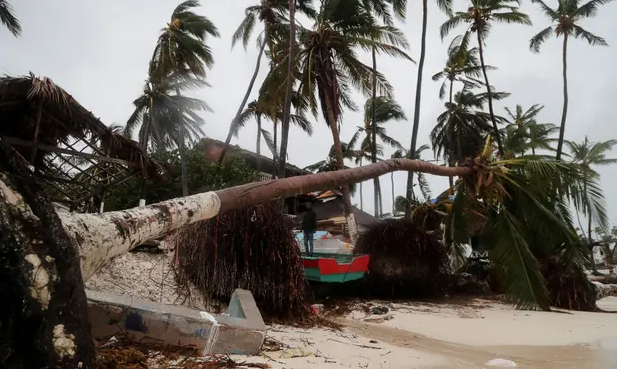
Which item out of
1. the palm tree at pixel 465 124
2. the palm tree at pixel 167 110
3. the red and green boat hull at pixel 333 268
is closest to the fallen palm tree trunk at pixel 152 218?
the red and green boat hull at pixel 333 268

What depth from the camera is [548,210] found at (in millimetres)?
11203

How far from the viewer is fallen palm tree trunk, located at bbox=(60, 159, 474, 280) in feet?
8.56

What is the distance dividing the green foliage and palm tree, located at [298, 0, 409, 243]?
649 cm

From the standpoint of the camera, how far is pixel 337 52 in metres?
15.9

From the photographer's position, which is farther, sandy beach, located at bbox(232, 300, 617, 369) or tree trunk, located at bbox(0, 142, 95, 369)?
sandy beach, located at bbox(232, 300, 617, 369)

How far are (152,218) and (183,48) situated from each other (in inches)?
812

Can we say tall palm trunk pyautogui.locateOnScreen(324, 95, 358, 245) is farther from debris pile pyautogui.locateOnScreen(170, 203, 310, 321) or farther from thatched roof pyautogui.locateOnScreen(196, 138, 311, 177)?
thatched roof pyautogui.locateOnScreen(196, 138, 311, 177)

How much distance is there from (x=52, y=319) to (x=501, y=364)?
15.3ft

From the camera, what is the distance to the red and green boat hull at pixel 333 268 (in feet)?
29.6

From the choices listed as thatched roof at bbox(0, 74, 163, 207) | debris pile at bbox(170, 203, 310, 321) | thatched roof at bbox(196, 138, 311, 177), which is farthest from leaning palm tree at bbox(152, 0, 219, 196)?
debris pile at bbox(170, 203, 310, 321)

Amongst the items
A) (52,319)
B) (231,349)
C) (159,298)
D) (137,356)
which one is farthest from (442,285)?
(52,319)

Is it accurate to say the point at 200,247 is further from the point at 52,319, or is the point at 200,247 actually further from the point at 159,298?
the point at 52,319

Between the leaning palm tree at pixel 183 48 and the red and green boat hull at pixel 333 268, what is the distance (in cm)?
1296

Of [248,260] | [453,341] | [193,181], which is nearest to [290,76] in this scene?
[193,181]
